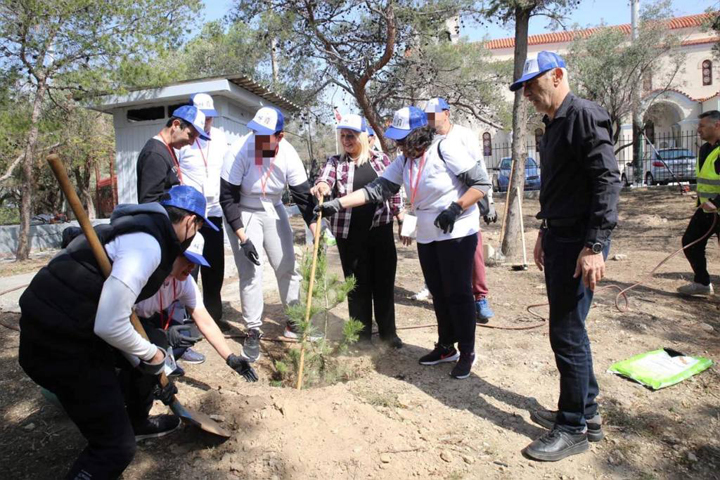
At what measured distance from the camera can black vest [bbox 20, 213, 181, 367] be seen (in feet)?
6.45

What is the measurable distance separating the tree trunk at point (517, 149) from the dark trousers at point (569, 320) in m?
4.85

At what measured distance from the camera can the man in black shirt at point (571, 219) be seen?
229cm

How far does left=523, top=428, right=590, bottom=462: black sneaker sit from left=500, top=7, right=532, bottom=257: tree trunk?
494 cm

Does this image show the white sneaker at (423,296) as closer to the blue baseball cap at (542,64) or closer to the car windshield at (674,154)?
the blue baseball cap at (542,64)

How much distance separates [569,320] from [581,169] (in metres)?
0.72

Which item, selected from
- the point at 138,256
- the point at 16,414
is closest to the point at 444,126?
the point at 138,256

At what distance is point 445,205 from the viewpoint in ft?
10.8

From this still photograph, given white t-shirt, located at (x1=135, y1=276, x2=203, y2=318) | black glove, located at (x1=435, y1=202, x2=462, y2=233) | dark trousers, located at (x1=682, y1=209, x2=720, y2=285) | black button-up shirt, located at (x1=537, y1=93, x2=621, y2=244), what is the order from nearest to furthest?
black button-up shirt, located at (x1=537, y1=93, x2=621, y2=244)
white t-shirt, located at (x1=135, y1=276, x2=203, y2=318)
black glove, located at (x1=435, y1=202, x2=462, y2=233)
dark trousers, located at (x1=682, y1=209, x2=720, y2=285)

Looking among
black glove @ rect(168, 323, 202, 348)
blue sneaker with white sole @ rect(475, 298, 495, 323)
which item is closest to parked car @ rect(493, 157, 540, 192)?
blue sneaker with white sole @ rect(475, 298, 495, 323)

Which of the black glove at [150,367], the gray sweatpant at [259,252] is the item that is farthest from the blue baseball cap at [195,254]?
the gray sweatpant at [259,252]

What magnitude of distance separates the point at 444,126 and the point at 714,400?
2536 millimetres

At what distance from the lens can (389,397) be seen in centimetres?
324

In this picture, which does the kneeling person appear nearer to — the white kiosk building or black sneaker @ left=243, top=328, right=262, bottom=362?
black sneaker @ left=243, top=328, right=262, bottom=362

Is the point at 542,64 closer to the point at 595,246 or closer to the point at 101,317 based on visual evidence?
the point at 595,246
